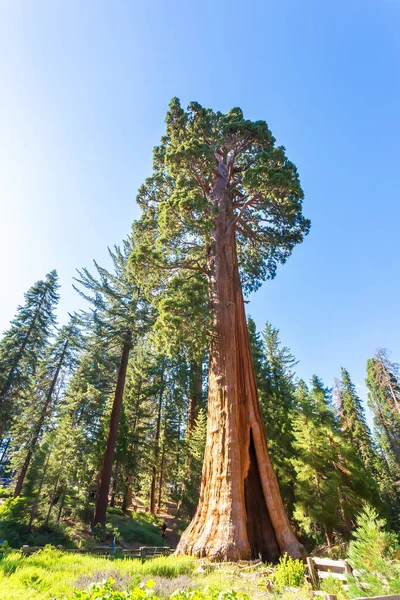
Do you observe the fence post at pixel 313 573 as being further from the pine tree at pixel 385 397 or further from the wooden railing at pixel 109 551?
the pine tree at pixel 385 397

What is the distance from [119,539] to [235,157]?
18.4m

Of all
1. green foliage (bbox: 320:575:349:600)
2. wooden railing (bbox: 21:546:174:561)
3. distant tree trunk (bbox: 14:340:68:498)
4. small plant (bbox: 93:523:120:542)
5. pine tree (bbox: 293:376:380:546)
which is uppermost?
distant tree trunk (bbox: 14:340:68:498)

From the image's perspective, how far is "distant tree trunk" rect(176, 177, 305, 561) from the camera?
6.31m

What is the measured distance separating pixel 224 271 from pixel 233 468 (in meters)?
5.80

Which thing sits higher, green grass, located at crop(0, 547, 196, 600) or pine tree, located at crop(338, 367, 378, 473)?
pine tree, located at crop(338, 367, 378, 473)

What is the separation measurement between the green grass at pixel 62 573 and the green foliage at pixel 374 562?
2.95m

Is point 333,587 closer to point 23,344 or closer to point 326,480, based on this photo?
point 326,480

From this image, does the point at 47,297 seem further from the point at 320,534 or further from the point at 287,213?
the point at 320,534

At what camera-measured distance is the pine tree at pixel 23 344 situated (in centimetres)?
1769

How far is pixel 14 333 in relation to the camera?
20078 millimetres

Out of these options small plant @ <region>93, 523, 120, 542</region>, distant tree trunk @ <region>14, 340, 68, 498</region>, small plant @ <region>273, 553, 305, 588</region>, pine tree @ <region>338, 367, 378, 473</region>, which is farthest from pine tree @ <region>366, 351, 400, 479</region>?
distant tree trunk @ <region>14, 340, 68, 498</region>

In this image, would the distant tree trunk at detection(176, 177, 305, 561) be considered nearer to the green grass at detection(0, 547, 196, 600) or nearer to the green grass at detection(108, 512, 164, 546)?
the green grass at detection(0, 547, 196, 600)

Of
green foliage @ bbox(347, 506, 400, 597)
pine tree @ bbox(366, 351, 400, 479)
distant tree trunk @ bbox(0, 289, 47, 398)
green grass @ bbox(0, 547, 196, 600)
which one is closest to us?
green foliage @ bbox(347, 506, 400, 597)

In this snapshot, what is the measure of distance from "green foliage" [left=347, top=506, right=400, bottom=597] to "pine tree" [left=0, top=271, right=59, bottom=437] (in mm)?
18988
